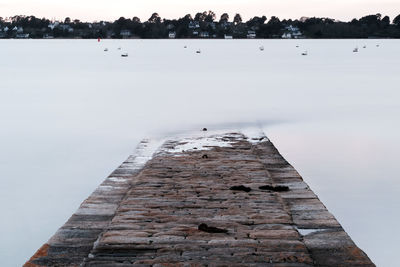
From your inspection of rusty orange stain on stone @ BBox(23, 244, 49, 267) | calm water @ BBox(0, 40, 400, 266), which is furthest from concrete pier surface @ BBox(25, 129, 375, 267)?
calm water @ BBox(0, 40, 400, 266)

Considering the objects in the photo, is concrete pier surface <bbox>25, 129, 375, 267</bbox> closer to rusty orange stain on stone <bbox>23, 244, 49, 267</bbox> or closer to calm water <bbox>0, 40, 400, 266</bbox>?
rusty orange stain on stone <bbox>23, 244, 49, 267</bbox>

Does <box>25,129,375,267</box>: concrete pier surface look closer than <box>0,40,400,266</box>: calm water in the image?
Yes

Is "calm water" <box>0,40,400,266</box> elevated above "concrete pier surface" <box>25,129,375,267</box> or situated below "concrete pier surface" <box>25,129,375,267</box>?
below

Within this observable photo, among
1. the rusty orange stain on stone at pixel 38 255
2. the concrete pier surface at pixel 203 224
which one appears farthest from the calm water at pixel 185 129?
the rusty orange stain on stone at pixel 38 255

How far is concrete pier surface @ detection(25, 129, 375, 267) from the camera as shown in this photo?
5730 mm

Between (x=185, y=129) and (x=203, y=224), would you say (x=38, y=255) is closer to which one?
(x=203, y=224)

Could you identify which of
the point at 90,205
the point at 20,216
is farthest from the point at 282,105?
the point at 90,205

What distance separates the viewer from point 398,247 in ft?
28.7

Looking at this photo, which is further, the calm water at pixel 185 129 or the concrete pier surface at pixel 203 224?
the calm water at pixel 185 129

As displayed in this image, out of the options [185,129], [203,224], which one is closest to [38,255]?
[203,224]

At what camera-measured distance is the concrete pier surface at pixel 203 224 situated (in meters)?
5.73

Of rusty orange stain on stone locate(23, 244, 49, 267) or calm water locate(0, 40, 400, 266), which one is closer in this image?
rusty orange stain on stone locate(23, 244, 49, 267)

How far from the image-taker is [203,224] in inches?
255

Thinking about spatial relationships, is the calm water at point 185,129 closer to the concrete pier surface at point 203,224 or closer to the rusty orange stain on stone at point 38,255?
the concrete pier surface at point 203,224
